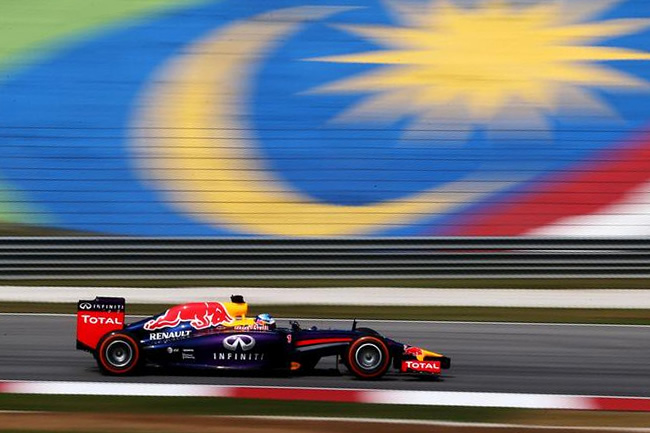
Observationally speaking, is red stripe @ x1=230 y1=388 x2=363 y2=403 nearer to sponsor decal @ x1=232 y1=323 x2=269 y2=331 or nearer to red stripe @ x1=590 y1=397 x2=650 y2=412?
sponsor decal @ x1=232 y1=323 x2=269 y2=331

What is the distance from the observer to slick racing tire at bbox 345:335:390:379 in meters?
7.99

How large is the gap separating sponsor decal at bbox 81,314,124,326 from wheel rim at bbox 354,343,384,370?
193 centimetres

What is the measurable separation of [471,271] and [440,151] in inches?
84.4

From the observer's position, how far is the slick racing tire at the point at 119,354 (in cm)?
802

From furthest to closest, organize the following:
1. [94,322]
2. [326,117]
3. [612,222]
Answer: [326,117] → [612,222] → [94,322]

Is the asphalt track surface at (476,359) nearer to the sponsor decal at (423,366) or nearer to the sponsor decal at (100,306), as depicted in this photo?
the sponsor decal at (423,366)

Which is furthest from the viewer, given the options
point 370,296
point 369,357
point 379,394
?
point 370,296

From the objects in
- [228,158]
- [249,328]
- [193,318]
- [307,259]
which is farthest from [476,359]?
[228,158]

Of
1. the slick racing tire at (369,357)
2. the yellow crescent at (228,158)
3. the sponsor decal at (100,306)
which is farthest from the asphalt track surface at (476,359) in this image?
the yellow crescent at (228,158)

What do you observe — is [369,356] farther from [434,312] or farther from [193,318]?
[434,312]

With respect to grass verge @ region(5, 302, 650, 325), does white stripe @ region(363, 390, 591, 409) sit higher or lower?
lower

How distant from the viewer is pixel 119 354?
8.09 meters

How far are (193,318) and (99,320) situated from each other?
0.77 metres

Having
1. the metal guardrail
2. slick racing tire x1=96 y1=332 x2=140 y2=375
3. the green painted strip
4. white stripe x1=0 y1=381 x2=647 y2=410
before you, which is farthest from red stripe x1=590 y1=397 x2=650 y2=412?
the green painted strip
